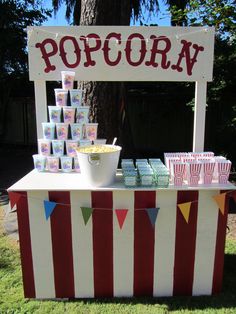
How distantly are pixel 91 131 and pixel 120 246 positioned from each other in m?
1.03

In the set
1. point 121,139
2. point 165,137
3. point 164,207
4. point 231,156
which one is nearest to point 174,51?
point 164,207

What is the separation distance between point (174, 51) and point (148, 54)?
0.24 metres

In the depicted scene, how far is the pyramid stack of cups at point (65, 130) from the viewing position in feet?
9.35

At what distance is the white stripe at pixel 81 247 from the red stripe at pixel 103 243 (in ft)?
0.13

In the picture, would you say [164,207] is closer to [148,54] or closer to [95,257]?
[95,257]

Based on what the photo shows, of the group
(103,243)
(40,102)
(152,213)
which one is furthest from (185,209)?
(40,102)

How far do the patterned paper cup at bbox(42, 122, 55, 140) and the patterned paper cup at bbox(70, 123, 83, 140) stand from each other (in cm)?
17

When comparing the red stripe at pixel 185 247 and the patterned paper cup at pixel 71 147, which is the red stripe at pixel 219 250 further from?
the patterned paper cup at pixel 71 147

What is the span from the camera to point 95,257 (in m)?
2.65

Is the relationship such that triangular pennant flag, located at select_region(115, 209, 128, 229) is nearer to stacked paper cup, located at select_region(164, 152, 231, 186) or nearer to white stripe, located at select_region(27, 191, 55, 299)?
stacked paper cup, located at select_region(164, 152, 231, 186)

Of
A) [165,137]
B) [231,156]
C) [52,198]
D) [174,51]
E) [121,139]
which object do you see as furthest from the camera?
[165,137]

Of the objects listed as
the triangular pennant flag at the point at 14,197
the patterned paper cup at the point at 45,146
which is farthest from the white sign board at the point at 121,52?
the triangular pennant flag at the point at 14,197

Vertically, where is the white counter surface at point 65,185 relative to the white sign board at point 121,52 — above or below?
below

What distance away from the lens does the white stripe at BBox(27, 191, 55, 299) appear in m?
2.57
